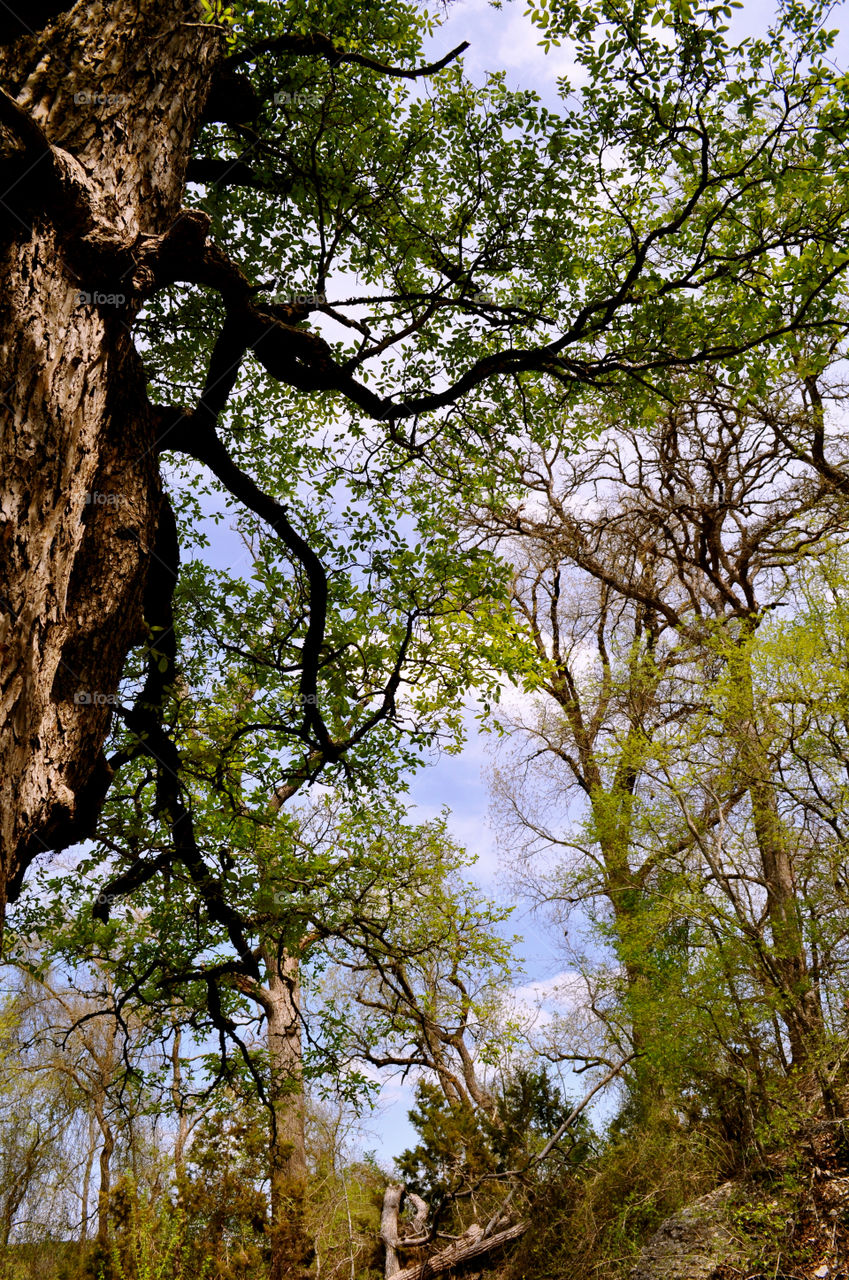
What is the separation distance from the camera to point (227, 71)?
5773 mm

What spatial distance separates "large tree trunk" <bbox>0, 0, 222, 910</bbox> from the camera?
2615 millimetres

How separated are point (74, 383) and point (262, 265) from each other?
4807mm

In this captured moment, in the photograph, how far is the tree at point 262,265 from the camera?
9.84 ft

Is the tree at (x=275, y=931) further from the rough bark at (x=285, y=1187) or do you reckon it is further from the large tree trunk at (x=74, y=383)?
the large tree trunk at (x=74, y=383)

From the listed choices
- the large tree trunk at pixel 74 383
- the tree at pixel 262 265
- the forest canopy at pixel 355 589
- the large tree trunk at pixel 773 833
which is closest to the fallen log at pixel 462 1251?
the forest canopy at pixel 355 589

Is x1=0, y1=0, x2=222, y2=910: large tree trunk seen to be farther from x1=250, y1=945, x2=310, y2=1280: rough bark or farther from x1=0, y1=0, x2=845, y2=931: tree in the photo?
x1=250, y1=945, x2=310, y2=1280: rough bark

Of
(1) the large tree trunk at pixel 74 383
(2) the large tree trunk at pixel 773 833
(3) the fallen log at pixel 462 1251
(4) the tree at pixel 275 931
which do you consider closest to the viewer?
(1) the large tree trunk at pixel 74 383

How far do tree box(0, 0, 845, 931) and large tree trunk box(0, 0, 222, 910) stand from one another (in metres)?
0.01

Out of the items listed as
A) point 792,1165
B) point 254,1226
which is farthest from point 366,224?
point 254,1226

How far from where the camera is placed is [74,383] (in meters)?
3.05

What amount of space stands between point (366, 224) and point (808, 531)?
1220 cm

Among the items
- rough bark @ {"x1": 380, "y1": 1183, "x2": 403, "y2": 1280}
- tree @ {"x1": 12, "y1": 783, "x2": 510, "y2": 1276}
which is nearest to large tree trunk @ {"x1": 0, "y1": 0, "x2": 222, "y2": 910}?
tree @ {"x1": 12, "y1": 783, "x2": 510, "y2": 1276}

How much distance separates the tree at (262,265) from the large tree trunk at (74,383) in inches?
0.5

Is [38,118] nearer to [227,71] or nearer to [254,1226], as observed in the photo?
[227,71]
